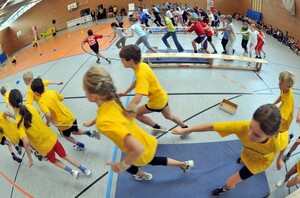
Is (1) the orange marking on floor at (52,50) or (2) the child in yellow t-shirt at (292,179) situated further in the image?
(1) the orange marking on floor at (52,50)

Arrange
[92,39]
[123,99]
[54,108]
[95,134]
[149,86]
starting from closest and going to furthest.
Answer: [149,86] → [54,108] → [95,134] → [123,99] → [92,39]

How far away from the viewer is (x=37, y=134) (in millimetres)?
2838

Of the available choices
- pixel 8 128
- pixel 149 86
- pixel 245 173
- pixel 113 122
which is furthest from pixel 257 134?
pixel 8 128

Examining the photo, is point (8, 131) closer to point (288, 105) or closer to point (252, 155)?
point (252, 155)

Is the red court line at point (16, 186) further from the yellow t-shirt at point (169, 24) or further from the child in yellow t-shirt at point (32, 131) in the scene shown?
the yellow t-shirt at point (169, 24)

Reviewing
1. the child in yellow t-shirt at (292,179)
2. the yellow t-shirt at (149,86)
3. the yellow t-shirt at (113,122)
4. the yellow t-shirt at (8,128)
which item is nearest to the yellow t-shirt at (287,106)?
the child in yellow t-shirt at (292,179)

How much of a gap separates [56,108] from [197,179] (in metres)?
2.11

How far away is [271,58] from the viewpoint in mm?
7449

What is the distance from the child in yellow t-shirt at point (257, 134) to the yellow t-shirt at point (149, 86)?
711 mm

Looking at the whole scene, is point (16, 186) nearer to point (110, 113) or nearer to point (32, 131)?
point (32, 131)

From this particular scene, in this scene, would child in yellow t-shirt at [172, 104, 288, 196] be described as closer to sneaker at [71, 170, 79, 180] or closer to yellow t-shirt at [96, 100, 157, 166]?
yellow t-shirt at [96, 100, 157, 166]

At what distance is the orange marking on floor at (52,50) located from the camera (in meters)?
8.60

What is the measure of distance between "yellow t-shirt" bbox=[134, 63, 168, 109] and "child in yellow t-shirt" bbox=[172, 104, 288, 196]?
0.71 meters

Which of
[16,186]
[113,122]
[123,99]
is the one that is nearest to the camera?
[113,122]
